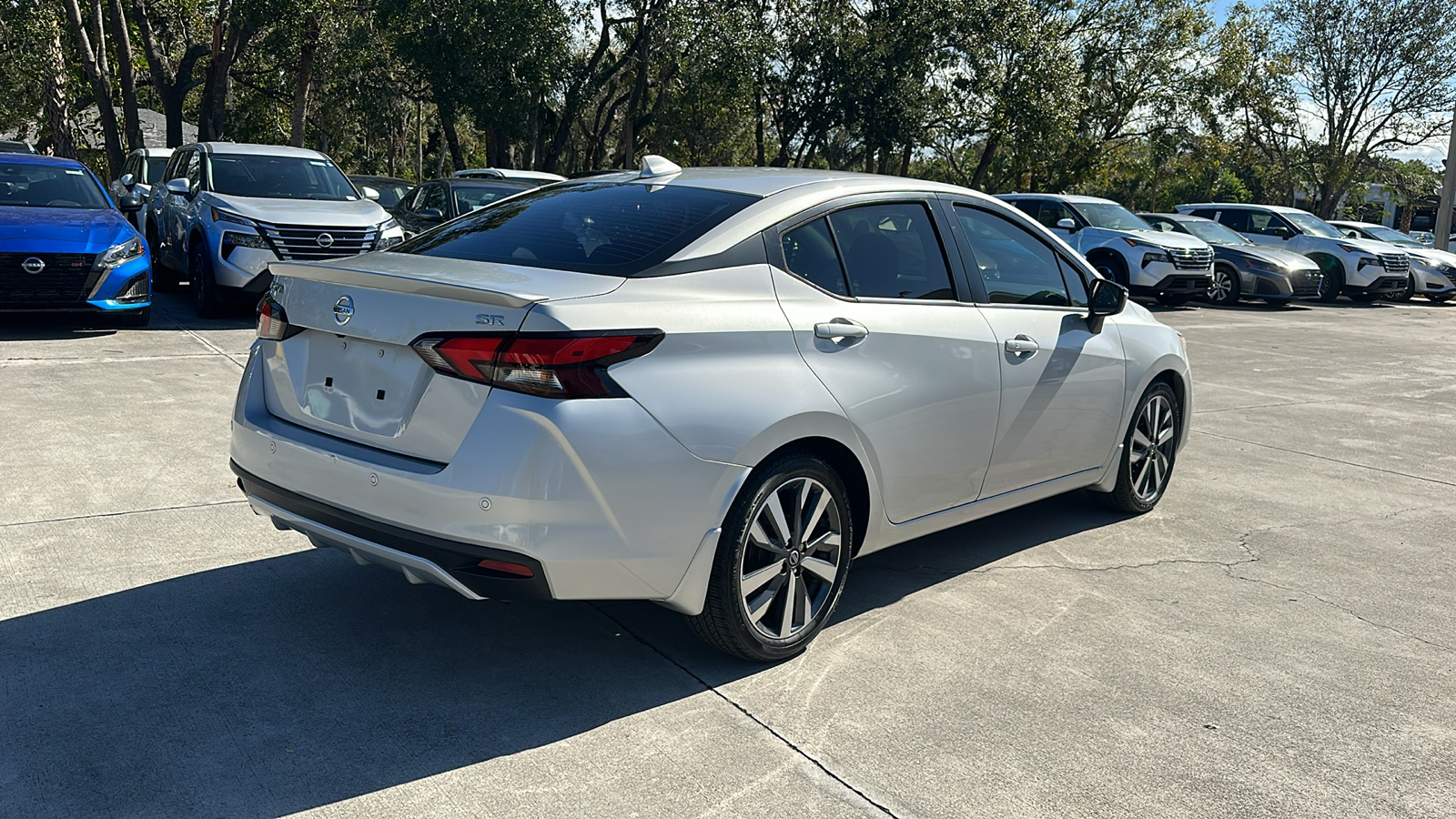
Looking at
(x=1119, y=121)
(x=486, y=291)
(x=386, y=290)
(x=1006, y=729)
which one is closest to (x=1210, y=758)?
(x=1006, y=729)

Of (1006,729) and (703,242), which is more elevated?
(703,242)

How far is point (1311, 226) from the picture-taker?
24031mm

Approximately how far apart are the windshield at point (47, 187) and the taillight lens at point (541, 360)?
960 centimetres

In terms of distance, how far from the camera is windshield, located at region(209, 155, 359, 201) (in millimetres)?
12594

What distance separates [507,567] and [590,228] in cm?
134

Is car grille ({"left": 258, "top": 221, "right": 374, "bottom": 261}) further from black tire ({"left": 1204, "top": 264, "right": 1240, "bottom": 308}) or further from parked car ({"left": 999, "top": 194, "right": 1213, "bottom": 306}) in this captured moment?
black tire ({"left": 1204, "top": 264, "right": 1240, "bottom": 308})

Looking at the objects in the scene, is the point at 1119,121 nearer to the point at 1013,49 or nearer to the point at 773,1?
the point at 1013,49

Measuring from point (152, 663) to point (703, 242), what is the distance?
7.23 ft

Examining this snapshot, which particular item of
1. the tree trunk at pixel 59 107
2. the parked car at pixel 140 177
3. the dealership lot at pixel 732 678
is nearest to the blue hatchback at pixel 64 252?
the parked car at pixel 140 177

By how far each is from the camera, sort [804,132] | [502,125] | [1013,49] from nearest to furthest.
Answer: [502,125], [1013,49], [804,132]

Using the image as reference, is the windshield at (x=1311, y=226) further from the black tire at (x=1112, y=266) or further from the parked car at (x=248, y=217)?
the parked car at (x=248, y=217)

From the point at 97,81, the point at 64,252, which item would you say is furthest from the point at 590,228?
the point at 97,81

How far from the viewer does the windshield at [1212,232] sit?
22.0m

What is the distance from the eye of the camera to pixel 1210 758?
136 inches
